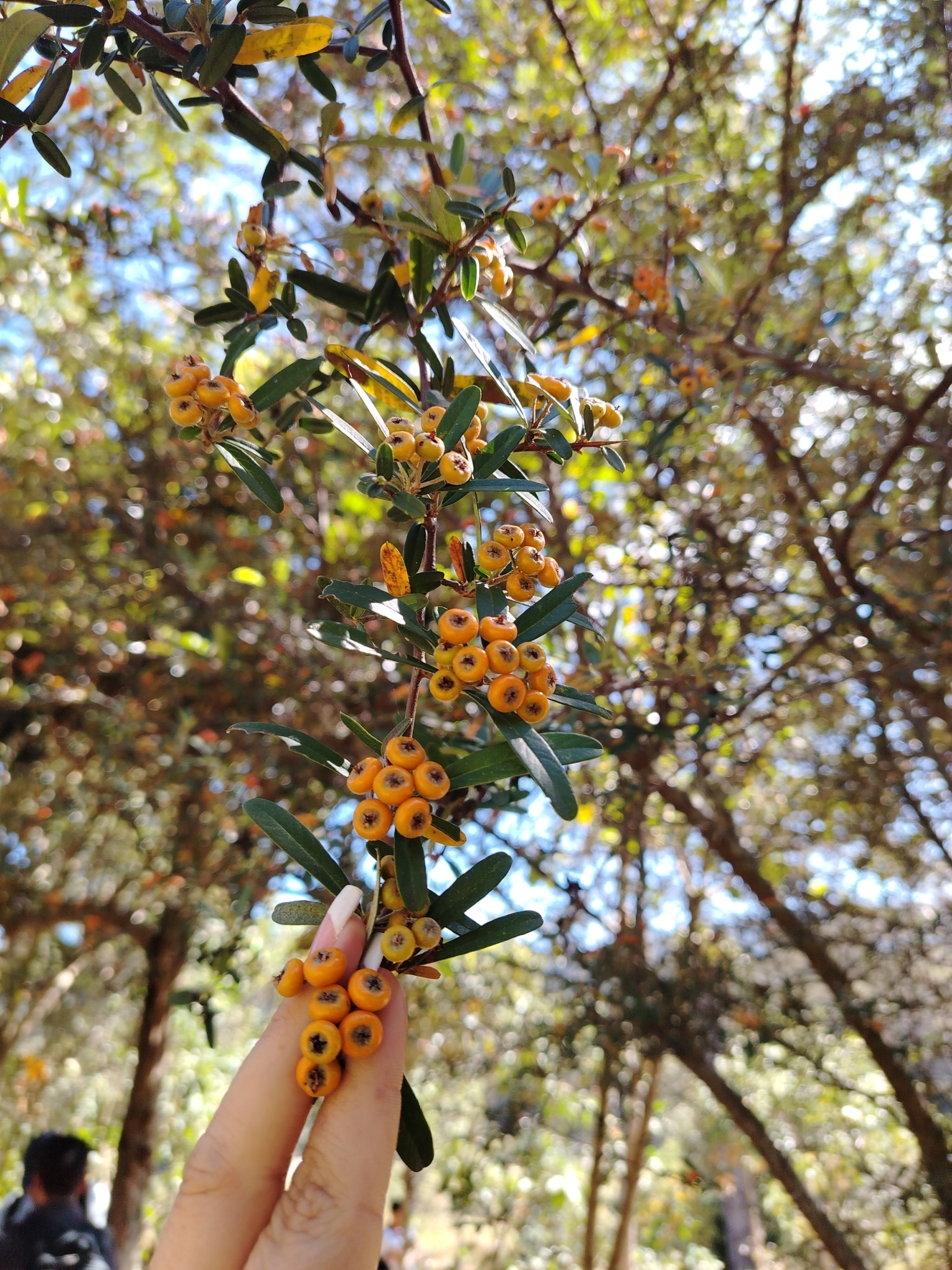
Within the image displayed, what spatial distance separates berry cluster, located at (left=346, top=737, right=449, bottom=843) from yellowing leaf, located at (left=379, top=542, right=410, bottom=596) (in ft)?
0.64

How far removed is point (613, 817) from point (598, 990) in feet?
2.71

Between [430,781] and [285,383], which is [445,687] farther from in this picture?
[285,383]

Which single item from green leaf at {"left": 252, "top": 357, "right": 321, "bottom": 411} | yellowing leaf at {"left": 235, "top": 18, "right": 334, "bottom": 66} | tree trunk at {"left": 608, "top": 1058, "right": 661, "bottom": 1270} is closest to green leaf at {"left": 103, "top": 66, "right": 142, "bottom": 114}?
yellowing leaf at {"left": 235, "top": 18, "right": 334, "bottom": 66}

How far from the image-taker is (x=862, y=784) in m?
3.33

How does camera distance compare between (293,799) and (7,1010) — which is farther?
(7,1010)

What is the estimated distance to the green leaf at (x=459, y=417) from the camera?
0.97 m

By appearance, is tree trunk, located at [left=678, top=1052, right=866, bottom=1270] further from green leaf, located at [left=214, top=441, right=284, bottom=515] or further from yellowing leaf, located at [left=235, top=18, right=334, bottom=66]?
yellowing leaf, located at [left=235, top=18, right=334, bottom=66]

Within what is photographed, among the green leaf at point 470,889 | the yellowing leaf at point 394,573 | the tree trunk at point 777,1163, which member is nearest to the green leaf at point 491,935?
the green leaf at point 470,889

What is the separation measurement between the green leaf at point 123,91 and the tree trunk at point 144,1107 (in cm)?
409

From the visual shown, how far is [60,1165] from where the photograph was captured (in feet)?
12.1

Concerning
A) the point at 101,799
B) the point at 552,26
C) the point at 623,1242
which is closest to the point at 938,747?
the point at 623,1242

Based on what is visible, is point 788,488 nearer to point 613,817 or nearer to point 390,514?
point 613,817

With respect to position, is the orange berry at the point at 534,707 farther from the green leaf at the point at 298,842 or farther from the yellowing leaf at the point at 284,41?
the yellowing leaf at the point at 284,41

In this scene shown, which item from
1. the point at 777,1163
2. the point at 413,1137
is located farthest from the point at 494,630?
the point at 777,1163
